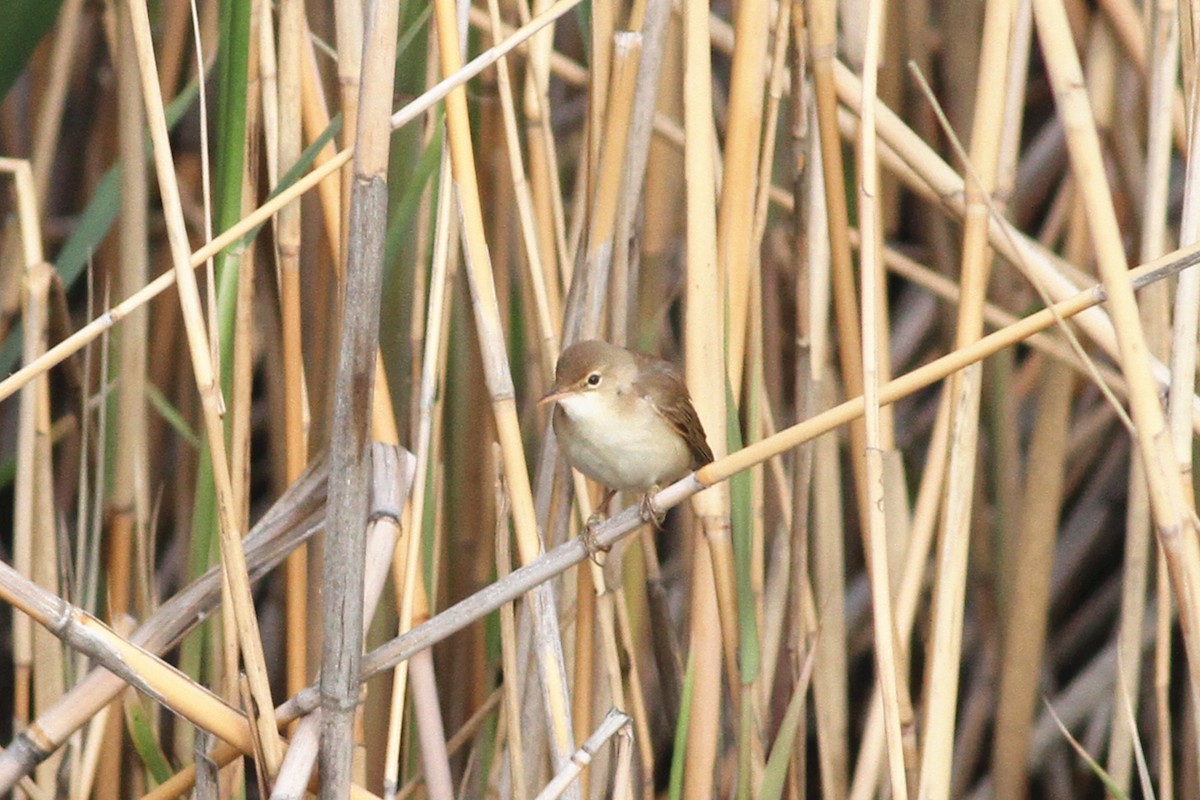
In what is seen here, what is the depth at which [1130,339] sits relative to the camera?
1219 mm

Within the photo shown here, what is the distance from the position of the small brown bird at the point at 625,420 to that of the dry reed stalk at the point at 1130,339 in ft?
2.37

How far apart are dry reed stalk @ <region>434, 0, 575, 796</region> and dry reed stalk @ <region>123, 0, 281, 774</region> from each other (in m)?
0.31

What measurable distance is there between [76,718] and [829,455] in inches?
44.8

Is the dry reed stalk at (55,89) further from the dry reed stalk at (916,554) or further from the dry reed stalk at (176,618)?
the dry reed stalk at (916,554)

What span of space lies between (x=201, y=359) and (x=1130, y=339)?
83 centimetres

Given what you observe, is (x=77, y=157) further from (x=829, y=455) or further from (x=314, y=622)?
(x=829, y=455)

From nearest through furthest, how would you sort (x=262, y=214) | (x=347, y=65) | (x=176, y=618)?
(x=262, y=214) < (x=176, y=618) < (x=347, y=65)

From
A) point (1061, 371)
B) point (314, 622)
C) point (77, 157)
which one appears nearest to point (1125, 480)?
point (1061, 371)

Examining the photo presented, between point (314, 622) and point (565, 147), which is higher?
point (565, 147)

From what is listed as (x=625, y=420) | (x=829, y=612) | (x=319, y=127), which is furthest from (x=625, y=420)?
(x=319, y=127)

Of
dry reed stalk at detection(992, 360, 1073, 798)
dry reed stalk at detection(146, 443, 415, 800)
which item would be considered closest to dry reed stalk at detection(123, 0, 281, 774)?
dry reed stalk at detection(146, 443, 415, 800)

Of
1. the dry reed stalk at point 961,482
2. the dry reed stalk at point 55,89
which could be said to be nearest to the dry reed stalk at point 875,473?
the dry reed stalk at point 961,482

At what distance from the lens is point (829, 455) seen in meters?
2.10

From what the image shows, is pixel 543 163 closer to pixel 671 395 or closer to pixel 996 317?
pixel 671 395
